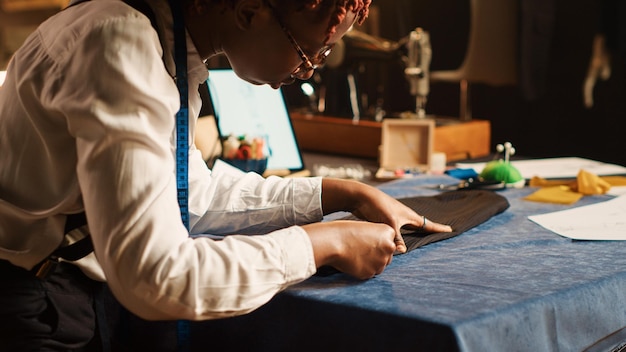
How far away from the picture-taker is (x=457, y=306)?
1.12 m

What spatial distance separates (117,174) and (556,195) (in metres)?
1.23

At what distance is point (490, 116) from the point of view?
568cm

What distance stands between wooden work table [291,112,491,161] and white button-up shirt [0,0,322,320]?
5.16 feet

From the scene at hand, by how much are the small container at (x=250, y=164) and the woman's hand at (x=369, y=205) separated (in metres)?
0.70

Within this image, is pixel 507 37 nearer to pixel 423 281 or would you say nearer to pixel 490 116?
pixel 490 116

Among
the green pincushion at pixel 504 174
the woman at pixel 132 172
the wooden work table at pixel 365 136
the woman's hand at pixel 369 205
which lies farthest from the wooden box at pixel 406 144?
the woman at pixel 132 172

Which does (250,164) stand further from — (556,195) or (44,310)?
(44,310)

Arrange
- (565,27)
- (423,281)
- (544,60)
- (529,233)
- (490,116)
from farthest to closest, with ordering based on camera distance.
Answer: (490,116)
(565,27)
(544,60)
(529,233)
(423,281)

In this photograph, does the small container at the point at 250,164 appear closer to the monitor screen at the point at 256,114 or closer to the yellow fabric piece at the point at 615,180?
the monitor screen at the point at 256,114

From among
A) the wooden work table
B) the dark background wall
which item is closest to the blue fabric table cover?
the wooden work table

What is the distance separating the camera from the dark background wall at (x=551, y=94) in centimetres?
511

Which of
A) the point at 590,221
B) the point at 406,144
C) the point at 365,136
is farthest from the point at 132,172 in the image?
the point at 365,136

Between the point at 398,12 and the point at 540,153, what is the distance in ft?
4.38

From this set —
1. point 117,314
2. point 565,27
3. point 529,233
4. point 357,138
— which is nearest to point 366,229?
point 117,314
